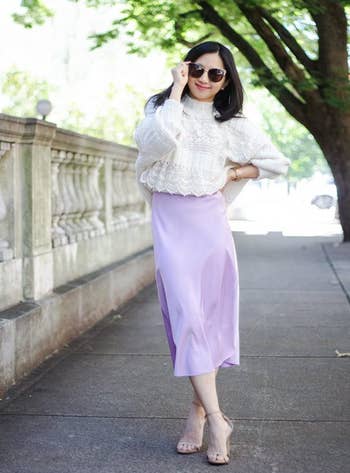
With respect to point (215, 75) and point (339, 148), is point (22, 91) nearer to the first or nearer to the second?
point (339, 148)

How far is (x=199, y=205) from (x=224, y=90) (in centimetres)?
57

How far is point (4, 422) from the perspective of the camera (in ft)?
16.0

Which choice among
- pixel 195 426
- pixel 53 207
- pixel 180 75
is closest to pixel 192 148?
pixel 180 75

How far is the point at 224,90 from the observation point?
4426 mm

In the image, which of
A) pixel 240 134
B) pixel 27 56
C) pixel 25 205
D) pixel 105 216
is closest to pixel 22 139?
pixel 25 205

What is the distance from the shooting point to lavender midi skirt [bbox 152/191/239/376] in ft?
13.8

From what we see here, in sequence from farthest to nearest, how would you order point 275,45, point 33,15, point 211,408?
point 33,15 → point 275,45 → point 211,408

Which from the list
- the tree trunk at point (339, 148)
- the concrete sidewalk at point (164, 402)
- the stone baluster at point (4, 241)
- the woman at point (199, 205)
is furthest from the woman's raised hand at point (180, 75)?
the tree trunk at point (339, 148)

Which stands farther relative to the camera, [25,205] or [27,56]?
[27,56]

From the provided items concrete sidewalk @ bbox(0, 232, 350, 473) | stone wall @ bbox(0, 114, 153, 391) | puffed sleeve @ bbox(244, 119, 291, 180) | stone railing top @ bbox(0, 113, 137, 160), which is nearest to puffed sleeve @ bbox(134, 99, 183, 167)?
puffed sleeve @ bbox(244, 119, 291, 180)

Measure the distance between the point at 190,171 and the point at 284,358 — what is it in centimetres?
261

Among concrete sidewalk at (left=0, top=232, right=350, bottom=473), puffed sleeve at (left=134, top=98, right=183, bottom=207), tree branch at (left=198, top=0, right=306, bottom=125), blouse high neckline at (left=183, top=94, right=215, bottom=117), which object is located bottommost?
concrete sidewalk at (left=0, top=232, right=350, bottom=473)

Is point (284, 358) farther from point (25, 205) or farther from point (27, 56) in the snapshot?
point (27, 56)

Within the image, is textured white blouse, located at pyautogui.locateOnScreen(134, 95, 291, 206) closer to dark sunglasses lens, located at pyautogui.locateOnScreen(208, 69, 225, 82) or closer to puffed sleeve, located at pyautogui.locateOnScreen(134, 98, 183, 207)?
puffed sleeve, located at pyautogui.locateOnScreen(134, 98, 183, 207)
